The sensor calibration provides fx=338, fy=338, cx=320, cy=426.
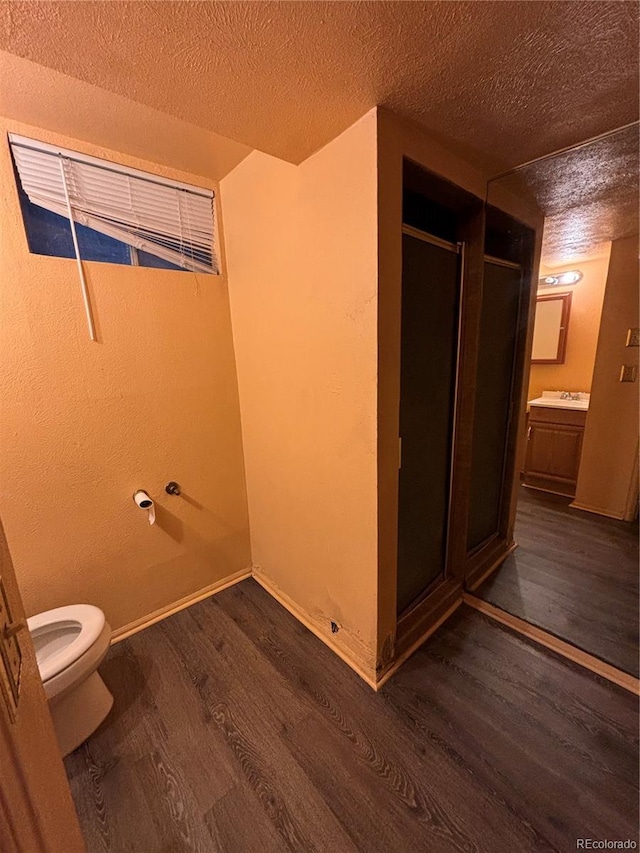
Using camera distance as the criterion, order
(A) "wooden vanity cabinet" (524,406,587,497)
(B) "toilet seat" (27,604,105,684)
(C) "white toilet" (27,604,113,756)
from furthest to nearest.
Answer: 1. (A) "wooden vanity cabinet" (524,406,587,497)
2. (B) "toilet seat" (27,604,105,684)
3. (C) "white toilet" (27,604,113,756)

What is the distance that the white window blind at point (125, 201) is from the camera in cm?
140

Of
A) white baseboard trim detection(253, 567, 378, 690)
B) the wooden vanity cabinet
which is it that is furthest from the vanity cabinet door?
white baseboard trim detection(253, 567, 378, 690)

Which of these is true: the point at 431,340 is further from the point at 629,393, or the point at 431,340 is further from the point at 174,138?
the point at 174,138

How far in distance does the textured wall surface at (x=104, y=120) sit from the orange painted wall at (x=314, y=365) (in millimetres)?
205

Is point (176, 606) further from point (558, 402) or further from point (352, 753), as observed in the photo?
point (558, 402)

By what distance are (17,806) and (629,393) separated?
2208mm

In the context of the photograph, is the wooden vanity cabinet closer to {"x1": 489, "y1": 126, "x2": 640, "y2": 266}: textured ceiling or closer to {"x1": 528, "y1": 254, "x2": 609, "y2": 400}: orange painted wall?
{"x1": 528, "y1": 254, "x2": 609, "y2": 400}: orange painted wall

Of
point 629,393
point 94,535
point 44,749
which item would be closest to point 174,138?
point 94,535

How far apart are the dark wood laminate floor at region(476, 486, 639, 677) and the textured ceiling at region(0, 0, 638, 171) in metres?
1.85

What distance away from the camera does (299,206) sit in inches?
55.7

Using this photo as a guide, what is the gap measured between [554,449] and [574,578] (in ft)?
2.42

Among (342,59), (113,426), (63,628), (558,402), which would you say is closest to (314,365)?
(342,59)

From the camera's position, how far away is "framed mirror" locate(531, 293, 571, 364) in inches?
70.0

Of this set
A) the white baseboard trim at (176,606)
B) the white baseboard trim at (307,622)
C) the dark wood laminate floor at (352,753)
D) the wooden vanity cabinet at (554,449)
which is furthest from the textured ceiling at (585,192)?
the white baseboard trim at (176,606)
